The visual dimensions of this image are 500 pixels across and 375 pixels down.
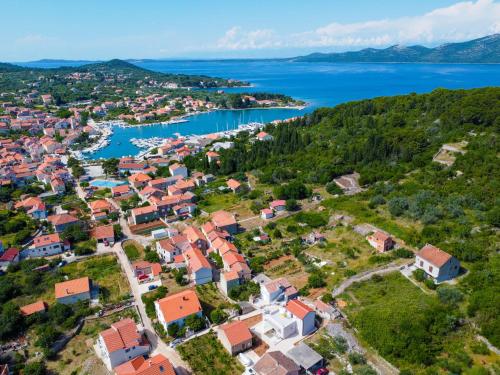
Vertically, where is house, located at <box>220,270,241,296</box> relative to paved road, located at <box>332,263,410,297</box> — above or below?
below

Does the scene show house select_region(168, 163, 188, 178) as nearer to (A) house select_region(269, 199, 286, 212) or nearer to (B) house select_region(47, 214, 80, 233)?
(B) house select_region(47, 214, 80, 233)

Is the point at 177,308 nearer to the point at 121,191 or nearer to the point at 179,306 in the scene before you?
the point at 179,306

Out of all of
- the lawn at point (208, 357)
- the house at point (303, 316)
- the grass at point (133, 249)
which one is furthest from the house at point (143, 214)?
the house at point (303, 316)

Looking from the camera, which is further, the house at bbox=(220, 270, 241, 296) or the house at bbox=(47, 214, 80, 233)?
the house at bbox=(47, 214, 80, 233)

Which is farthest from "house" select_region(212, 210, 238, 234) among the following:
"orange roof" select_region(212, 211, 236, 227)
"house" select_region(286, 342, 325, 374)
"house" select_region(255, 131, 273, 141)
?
"house" select_region(255, 131, 273, 141)

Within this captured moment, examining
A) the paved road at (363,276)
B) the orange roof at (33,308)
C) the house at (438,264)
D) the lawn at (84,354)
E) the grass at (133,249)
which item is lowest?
the grass at (133,249)

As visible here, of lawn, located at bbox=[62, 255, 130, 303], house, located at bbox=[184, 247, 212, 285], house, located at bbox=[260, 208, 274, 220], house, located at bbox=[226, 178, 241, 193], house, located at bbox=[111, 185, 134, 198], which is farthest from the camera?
house, located at bbox=[111, 185, 134, 198]

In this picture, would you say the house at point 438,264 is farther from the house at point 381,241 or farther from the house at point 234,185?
the house at point 234,185

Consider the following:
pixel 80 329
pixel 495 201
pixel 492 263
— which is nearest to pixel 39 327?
pixel 80 329
